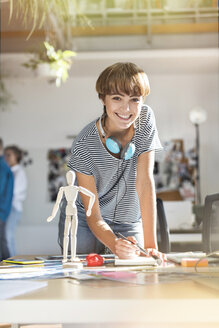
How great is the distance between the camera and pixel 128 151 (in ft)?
5.84

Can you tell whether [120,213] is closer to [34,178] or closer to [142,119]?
[142,119]

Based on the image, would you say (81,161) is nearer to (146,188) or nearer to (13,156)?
(146,188)

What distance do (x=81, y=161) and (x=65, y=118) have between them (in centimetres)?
653

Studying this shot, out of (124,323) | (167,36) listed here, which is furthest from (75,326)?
(167,36)

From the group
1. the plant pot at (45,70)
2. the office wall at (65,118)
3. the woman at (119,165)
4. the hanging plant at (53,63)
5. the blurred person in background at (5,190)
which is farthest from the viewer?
the office wall at (65,118)

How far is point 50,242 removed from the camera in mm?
A: 8297

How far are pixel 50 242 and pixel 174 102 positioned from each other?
304 centimetres

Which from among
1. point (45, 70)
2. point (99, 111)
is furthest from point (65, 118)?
point (45, 70)

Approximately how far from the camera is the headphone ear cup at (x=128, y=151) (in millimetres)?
1777

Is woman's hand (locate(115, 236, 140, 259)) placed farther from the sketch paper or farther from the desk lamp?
the desk lamp

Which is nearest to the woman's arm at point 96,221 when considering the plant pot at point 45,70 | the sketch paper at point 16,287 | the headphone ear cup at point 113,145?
the headphone ear cup at point 113,145

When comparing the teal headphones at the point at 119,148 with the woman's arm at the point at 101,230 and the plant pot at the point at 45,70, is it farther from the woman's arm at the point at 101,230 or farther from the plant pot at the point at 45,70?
the plant pot at the point at 45,70

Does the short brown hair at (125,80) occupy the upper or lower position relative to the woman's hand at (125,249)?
upper

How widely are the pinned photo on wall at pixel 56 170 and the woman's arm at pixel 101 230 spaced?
6.38 m
